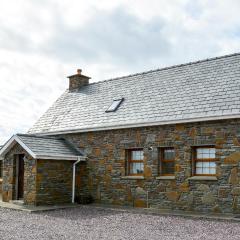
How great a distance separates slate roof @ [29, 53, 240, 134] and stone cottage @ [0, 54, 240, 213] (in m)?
0.06

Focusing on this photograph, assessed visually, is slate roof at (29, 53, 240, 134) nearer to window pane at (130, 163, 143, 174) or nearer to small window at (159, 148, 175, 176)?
small window at (159, 148, 175, 176)

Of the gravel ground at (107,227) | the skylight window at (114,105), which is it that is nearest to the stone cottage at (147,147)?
the skylight window at (114,105)

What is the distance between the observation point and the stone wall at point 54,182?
17.7m

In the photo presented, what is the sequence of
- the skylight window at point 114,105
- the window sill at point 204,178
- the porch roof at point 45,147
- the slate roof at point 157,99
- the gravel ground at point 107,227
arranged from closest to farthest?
the gravel ground at point 107,227 → the window sill at point 204,178 → the slate roof at point 157,99 → the porch roof at point 45,147 → the skylight window at point 114,105

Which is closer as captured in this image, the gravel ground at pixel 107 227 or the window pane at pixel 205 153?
the gravel ground at pixel 107 227

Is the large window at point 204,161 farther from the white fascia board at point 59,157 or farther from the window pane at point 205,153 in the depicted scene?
the white fascia board at point 59,157

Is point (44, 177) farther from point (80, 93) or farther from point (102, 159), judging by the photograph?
point (80, 93)

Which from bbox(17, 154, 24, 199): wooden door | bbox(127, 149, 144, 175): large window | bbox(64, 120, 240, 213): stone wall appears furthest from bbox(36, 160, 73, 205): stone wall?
bbox(127, 149, 144, 175): large window

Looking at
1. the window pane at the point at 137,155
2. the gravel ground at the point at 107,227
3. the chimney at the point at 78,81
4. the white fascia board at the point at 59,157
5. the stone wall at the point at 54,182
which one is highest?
the chimney at the point at 78,81

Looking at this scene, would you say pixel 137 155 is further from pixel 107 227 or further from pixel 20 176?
pixel 107 227

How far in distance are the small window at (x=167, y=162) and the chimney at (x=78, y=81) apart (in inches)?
368

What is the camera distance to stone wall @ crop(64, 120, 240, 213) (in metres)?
14.7

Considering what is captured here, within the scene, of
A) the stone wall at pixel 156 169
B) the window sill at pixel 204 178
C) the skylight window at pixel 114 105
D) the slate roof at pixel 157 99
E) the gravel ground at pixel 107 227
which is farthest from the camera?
the skylight window at pixel 114 105

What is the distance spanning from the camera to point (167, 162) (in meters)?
16.7
